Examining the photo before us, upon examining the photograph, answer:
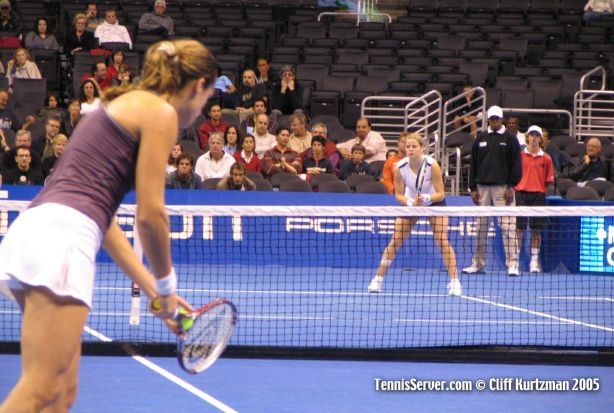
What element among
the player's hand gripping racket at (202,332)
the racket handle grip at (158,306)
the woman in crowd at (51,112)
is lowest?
the player's hand gripping racket at (202,332)

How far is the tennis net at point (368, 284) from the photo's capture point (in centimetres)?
820

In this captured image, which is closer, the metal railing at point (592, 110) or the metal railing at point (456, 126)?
the metal railing at point (456, 126)

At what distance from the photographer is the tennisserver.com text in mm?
6844

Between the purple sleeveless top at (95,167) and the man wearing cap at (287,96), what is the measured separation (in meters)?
13.5

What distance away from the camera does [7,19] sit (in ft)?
65.0

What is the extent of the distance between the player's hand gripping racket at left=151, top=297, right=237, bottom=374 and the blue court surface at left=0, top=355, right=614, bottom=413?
216 cm

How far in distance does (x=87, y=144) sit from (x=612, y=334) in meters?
6.35

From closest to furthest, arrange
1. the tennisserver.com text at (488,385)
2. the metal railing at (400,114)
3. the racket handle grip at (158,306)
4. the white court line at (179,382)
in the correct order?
the racket handle grip at (158,306) < the white court line at (179,382) < the tennisserver.com text at (488,385) < the metal railing at (400,114)

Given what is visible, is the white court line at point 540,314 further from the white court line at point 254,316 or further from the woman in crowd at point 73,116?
the woman in crowd at point 73,116

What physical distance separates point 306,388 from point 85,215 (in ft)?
11.4

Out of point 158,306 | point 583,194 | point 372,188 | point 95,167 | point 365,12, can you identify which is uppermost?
point 365,12

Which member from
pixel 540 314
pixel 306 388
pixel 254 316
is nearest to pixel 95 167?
pixel 306 388

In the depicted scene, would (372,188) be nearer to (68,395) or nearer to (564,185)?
(564,185)

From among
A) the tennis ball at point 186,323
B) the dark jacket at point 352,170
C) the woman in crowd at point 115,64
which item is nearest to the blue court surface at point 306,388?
the tennis ball at point 186,323
